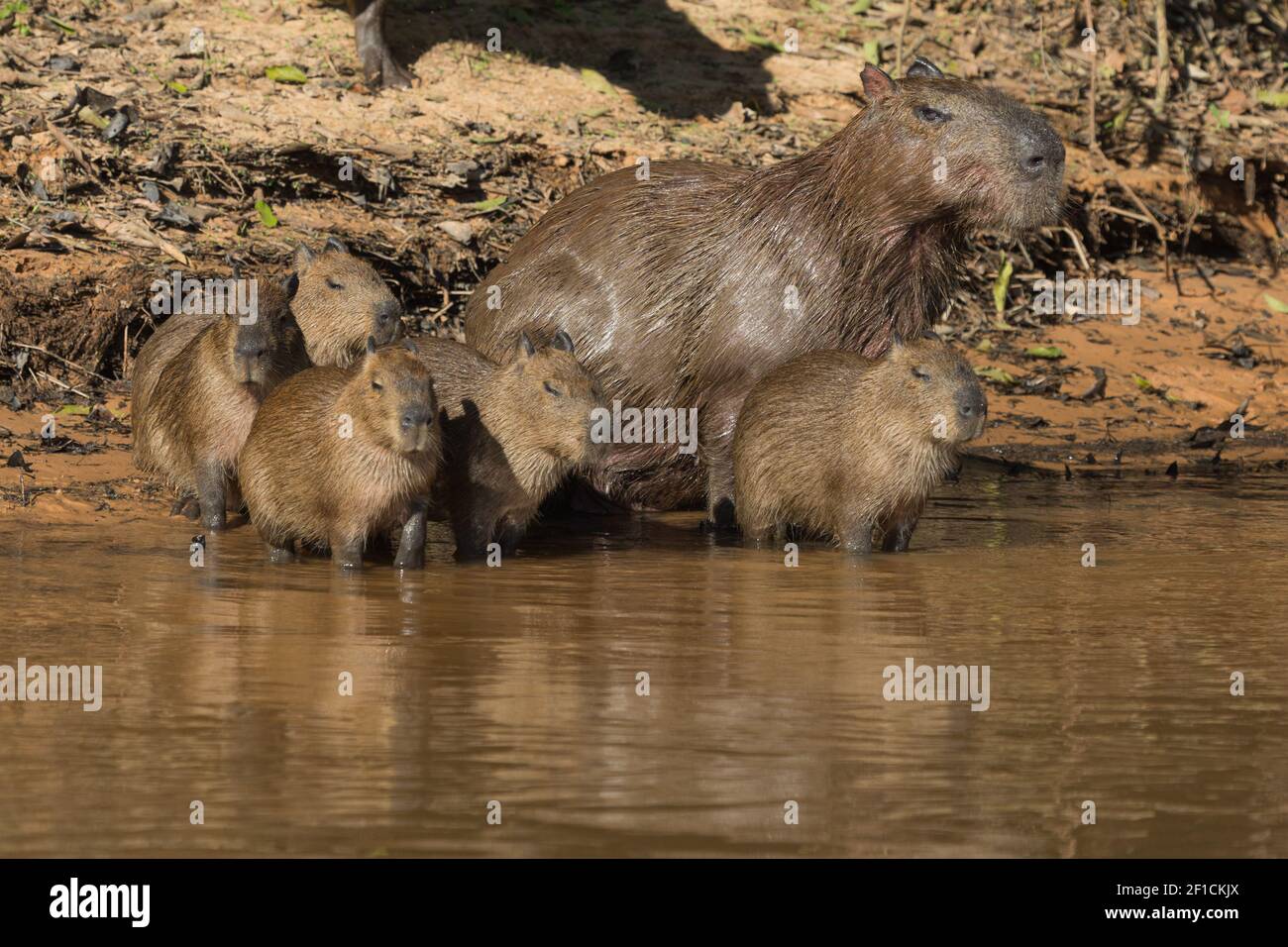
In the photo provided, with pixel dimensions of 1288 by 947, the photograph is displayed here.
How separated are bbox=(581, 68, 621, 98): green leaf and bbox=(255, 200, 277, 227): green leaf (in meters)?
2.60

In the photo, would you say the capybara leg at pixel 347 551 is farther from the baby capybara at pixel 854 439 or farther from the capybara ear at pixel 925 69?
the capybara ear at pixel 925 69

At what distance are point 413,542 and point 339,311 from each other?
149cm

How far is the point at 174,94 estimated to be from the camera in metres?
10.8

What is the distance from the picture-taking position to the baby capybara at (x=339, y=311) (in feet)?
26.8

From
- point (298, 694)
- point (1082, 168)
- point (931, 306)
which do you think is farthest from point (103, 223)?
A: point (1082, 168)

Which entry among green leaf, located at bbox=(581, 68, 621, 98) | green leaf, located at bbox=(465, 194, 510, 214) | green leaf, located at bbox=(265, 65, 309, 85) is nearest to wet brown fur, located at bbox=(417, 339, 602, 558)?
green leaf, located at bbox=(465, 194, 510, 214)

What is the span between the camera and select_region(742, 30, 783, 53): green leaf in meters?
12.8

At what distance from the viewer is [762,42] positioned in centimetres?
1281

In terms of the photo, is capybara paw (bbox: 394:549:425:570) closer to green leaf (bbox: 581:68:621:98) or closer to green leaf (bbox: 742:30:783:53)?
green leaf (bbox: 581:68:621:98)

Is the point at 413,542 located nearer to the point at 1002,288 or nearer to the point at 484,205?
the point at 484,205

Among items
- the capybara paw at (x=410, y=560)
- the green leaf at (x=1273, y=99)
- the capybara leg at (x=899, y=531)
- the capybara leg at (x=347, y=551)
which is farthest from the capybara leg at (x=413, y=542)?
the green leaf at (x=1273, y=99)

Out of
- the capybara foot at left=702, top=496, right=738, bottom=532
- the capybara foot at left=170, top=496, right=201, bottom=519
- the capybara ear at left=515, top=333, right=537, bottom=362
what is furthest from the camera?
the capybara foot at left=702, top=496, right=738, bottom=532
